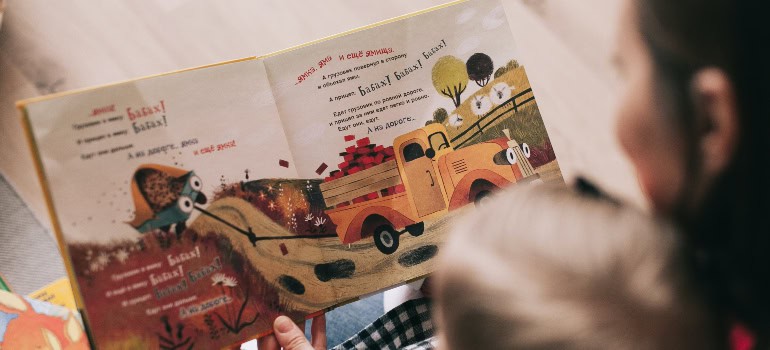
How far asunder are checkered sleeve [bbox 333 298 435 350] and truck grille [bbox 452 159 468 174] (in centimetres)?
17

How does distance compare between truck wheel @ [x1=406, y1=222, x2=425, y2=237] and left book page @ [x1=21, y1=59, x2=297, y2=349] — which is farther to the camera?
truck wheel @ [x1=406, y1=222, x2=425, y2=237]

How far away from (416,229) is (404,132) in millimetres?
115

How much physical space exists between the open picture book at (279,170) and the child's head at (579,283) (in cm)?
31

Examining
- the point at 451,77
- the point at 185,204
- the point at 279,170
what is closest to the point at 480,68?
the point at 451,77

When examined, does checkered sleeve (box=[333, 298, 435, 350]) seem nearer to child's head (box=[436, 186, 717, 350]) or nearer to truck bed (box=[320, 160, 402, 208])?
truck bed (box=[320, 160, 402, 208])

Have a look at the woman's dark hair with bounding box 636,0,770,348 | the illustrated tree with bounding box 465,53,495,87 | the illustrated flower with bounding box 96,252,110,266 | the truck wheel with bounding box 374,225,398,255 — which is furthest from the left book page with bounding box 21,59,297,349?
the woman's dark hair with bounding box 636,0,770,348

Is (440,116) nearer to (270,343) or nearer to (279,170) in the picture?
(279,170)

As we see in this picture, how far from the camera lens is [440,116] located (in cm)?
64

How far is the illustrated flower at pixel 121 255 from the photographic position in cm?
53

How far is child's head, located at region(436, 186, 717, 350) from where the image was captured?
0.96 feet

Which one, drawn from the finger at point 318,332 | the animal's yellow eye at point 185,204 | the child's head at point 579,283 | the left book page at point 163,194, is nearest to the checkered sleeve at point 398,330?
the finger at point 318,332

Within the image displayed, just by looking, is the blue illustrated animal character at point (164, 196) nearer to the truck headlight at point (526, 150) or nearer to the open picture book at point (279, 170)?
the open picture book at point (279, 170)

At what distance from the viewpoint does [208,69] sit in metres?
0.56

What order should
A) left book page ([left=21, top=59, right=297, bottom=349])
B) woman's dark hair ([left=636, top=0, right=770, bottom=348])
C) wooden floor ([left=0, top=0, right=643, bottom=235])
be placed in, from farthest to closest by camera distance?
wooden floor ([left=0, top=0, right=643, bottom=235]) < left book page ([left=21, top=59, right=297, bottom=349]) < woman's dark hair ([left=636, top=0, right=770, bottom=348])
